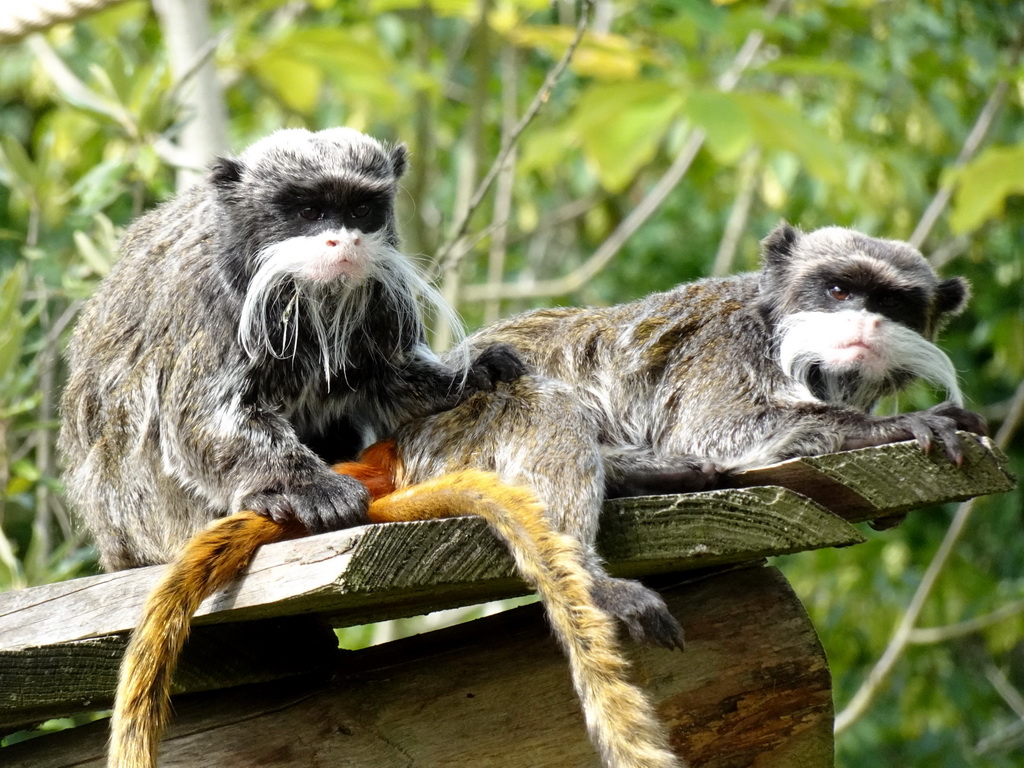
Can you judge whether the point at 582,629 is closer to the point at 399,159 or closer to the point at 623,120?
the point at 399,159

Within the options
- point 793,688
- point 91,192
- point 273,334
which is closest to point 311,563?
point 273,334

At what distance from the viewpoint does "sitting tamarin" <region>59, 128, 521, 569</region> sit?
8.55ft

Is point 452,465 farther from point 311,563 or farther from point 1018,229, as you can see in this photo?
point 1018,229

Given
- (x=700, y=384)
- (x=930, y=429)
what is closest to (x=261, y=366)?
(x=700, y=384)

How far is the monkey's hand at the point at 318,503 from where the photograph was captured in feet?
7.83

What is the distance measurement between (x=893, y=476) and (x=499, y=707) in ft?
3.12

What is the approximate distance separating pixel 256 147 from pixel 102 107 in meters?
1.55

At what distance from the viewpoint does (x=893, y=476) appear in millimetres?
2498

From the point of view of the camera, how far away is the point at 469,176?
5.97m

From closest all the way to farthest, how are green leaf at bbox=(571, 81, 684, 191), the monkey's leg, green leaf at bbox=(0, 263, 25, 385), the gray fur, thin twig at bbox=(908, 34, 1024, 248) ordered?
the gray fur, the monkey's leg, green leaf at bbox=(0, 263, 25, 385), green leaf at bbox=(571, 81, 684, 191), thin twig at bbox=(908, 34, 1024, 248)

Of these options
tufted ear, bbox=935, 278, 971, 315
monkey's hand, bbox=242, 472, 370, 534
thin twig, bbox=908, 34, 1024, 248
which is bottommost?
thin twig, bbox=908, 34, 1024, 248

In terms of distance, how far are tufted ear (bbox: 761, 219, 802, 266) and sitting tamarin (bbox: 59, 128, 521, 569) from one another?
0.94m

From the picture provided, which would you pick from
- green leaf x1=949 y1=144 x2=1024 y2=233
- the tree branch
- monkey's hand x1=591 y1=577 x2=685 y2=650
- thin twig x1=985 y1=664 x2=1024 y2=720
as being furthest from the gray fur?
thin twig x1=985 y1=664 x2=1024 y2=720

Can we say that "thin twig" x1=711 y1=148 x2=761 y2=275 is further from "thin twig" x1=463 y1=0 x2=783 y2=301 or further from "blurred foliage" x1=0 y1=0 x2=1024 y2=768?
"thin twig" x1=463 y1=0 x2=783 y2=301
